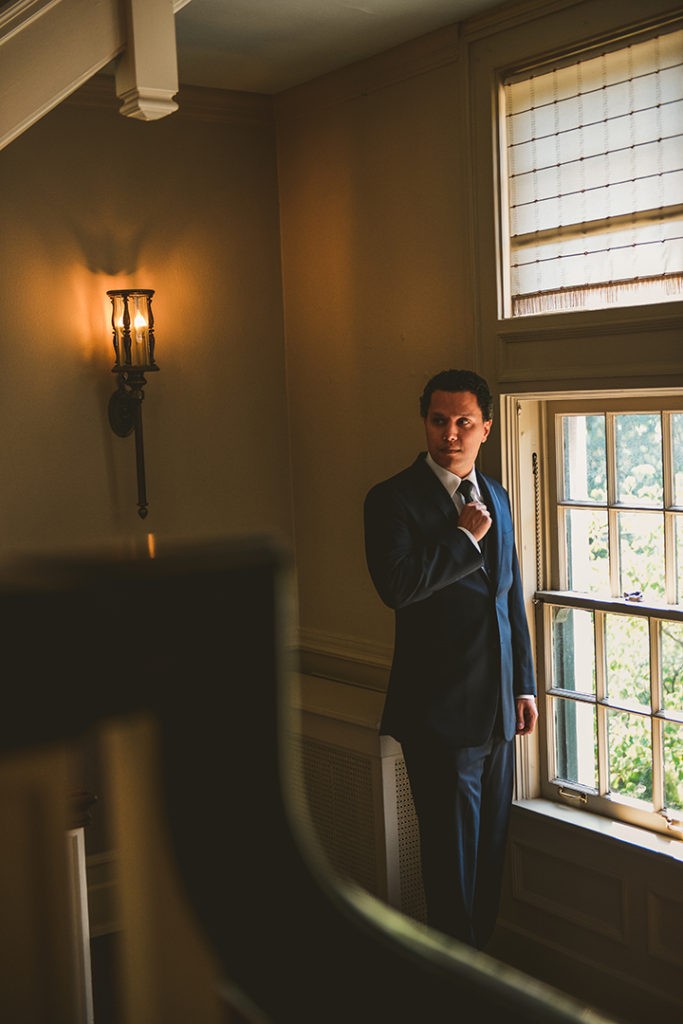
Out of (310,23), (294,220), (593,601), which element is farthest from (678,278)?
(294,220)

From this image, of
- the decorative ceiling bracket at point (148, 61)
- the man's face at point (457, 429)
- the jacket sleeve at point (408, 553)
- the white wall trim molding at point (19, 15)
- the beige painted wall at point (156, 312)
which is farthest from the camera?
the beige painted wall at point (156, 312)

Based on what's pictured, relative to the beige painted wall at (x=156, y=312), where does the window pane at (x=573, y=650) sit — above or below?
below

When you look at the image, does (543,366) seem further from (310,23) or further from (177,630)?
(177,630)

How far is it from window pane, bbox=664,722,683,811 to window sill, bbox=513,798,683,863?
0.12 meters

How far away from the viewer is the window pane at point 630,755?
3.25m

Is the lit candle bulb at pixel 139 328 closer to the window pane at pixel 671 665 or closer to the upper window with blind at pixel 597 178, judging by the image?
the upper window with blind at pixel 597 178

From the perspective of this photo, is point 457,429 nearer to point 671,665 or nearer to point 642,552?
point 642,552

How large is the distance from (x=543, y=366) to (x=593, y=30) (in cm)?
97

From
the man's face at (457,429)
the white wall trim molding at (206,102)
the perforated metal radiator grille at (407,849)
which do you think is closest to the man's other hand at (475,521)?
the man's face at (457,429)

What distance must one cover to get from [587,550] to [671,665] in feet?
1.48

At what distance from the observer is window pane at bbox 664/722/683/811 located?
314 cm

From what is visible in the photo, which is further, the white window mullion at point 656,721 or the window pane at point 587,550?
the window pane at point 587,550

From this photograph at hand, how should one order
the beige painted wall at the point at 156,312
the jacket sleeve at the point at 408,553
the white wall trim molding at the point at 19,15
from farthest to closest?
1. the beige painted wall at the point at 156,312
2. the jacket sleeve at the point at 408,553
3. the white wall trim molding at the point at 19,15

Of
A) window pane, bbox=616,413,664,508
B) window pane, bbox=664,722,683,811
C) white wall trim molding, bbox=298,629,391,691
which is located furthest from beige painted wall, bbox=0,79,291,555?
window pane, bbox=664,722,683,811
